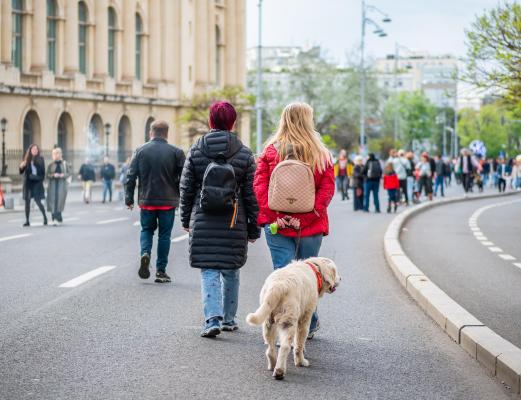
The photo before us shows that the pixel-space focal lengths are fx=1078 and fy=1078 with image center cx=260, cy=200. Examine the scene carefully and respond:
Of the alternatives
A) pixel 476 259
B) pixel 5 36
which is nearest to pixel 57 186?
pixel 476 259

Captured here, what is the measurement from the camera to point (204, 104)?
71.2m

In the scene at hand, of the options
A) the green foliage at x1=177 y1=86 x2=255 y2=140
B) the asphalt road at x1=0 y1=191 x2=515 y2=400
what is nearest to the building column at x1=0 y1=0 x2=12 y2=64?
the green foliage at x1=177 y1=86 x2=255 y2=140

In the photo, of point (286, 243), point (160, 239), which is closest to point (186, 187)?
point (286, 243)

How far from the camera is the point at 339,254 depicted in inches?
672

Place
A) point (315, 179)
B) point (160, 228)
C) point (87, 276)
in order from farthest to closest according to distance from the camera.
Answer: point (87, 276), point (160, 228), point (315, 179)

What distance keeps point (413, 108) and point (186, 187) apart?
15022 cm

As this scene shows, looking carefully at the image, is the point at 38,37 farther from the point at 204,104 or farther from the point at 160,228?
the point at 160,228

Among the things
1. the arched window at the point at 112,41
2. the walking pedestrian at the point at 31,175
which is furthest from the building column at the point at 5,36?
the walking pedestrian at the point at 31,175

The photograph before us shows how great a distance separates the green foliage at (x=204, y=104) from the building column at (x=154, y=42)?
3.92 meters

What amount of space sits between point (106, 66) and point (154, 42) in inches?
268

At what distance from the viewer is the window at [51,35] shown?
6381 centimetres

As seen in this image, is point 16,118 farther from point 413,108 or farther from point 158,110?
point 413,108

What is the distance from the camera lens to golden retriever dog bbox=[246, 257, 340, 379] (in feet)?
22.8

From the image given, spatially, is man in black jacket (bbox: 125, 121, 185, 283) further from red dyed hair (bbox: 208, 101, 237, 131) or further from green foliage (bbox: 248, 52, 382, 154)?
green foliage (bbox: 248, 52, 382, 154)
